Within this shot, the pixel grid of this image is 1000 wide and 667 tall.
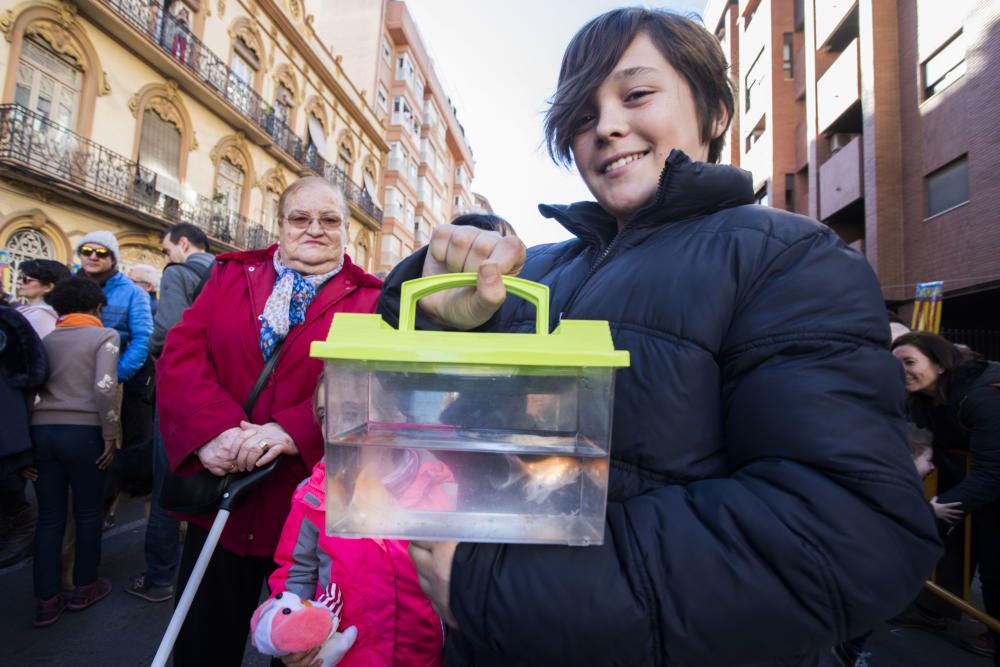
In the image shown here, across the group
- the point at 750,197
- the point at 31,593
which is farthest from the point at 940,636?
the point at 31,593

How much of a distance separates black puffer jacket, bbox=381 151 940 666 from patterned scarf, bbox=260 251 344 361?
168 centimetres

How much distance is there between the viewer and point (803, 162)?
17734 millimetres

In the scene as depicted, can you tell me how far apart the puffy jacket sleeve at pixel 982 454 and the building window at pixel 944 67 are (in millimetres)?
11637

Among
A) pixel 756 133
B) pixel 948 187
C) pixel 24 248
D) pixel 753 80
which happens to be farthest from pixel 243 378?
pixel 753 80

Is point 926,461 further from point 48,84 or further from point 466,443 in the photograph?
point 48,84

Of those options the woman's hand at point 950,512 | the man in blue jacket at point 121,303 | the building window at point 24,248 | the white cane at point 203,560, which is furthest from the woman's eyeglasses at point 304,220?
the building window at point 24,248

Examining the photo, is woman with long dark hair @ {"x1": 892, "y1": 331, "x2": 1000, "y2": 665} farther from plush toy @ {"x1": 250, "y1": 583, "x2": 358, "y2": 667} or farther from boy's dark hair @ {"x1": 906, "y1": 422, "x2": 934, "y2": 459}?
plush toy @ {"x1": 250, "y1": 583, "x2": 358, "y2": 667}

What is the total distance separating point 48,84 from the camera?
34.8ft

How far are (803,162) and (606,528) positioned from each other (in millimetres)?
20793

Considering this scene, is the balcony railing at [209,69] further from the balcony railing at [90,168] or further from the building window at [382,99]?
the building window at [382,99]

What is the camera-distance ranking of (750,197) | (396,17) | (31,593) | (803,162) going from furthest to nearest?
(396,17) < (803,162) < (31,593) < (750,197)

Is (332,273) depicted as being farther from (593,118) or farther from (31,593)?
(31,593)

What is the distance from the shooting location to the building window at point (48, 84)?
10141 mm

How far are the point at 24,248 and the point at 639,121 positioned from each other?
43.8ft
